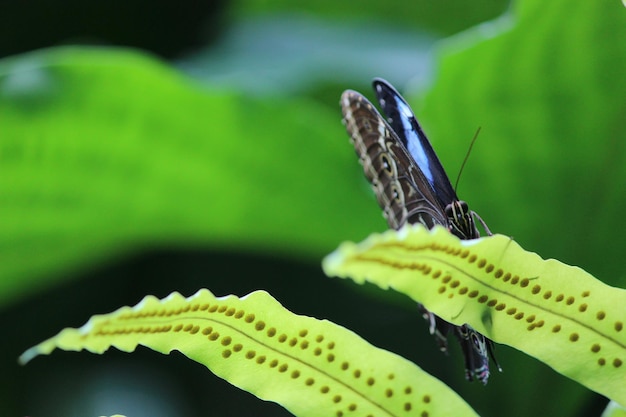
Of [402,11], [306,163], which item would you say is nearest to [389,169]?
[306,163]

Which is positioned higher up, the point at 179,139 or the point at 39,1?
the point at 39,1

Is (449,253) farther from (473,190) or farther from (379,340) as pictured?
(379,340)

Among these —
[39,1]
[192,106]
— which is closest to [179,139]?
[192,106]

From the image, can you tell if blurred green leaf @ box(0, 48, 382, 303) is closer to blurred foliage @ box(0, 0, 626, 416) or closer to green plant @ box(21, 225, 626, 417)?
blurred foliage @ box(0, 0, 626, 416)

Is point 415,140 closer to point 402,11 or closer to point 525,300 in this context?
point 525,300

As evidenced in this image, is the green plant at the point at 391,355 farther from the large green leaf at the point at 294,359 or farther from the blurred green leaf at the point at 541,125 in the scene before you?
the blurred green leaf at the point at 541,125

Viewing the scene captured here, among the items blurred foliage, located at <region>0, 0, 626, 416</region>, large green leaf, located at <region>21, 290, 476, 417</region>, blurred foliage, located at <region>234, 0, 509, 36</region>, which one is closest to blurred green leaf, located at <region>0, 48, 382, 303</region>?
blurred foliage, located at <region>0, 0, 626, 416</region>
